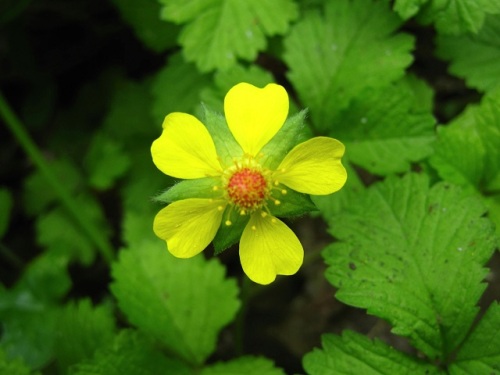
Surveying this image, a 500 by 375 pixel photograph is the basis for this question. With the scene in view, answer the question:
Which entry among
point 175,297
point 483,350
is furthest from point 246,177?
point 483,350

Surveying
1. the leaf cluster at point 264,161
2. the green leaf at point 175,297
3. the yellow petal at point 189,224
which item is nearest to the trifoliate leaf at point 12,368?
the leaf cluster at point 264,161

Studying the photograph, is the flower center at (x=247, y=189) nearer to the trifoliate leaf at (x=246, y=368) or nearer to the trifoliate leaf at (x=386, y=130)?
the trifoliate leaf at (x=386, y=130)

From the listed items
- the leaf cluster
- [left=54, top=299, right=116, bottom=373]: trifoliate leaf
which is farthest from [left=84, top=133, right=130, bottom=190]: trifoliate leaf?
[left=54, top=299, right=116, bottom=373]: trifoliate leaf

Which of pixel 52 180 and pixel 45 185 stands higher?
pixel 52 180

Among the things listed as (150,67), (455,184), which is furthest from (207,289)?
(150,67)

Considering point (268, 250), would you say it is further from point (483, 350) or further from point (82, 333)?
point (82, 333)

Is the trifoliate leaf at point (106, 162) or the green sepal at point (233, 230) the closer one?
the green sepal at point (233, 230)

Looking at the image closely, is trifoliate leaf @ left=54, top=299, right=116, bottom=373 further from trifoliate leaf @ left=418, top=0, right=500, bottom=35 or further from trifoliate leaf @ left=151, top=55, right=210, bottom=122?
trifoliate leaf @ left=418, top=0, right=500, bottom=35
